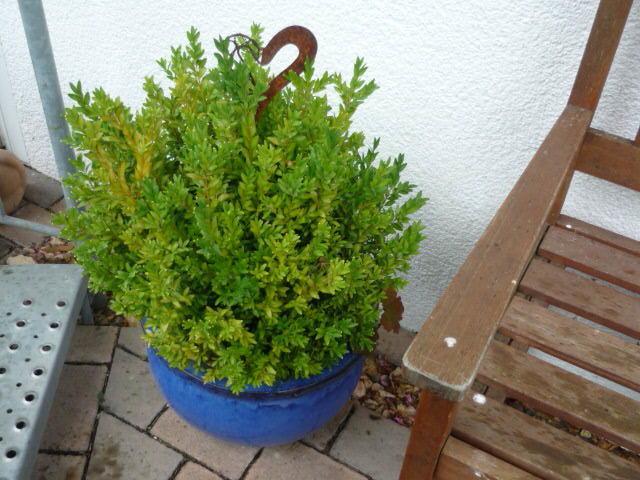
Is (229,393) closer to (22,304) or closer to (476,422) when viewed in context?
(476,422)

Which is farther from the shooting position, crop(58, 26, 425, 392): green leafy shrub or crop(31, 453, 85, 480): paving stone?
crop(31, 453, 85, 480): paving stone

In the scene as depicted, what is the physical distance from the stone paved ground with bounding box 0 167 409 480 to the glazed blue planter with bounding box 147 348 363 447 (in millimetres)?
207

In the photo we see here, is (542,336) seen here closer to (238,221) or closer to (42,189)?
(238,221)

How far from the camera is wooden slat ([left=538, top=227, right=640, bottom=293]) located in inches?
61.4

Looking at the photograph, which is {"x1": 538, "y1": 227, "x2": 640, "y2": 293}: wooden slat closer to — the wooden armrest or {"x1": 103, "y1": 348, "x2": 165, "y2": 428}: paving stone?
the wooden armrest

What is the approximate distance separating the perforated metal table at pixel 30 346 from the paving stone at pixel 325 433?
2.53 ft

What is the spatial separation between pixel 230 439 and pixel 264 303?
55cm

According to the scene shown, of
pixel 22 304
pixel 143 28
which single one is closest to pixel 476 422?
pixel 22 304

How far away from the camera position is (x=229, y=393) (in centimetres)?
165

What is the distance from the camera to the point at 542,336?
1.43m

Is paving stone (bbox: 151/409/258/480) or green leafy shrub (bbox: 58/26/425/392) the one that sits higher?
green leafy shrub (bbox: 58/26/425/392)

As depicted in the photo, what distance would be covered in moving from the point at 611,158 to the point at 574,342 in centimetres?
50

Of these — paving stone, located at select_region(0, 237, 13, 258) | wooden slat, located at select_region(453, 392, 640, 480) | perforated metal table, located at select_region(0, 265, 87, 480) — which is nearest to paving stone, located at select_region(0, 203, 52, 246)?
paving stone, located at select_region(0, 237, 13, 258)

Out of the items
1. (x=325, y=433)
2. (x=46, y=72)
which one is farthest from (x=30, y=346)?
(x=325, y=433)
